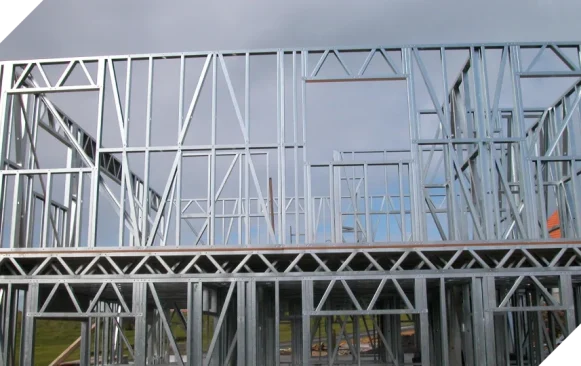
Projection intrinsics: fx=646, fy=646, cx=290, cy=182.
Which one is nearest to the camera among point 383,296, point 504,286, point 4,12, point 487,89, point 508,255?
point 4,12

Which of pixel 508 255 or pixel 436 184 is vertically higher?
pixel 436 184

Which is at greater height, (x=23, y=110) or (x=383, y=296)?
(x=23, y=110)

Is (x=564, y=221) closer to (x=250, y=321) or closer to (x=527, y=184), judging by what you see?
(x=527, y=184)

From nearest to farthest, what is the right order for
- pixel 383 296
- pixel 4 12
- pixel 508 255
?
pixel 4 12 → pixel 508 255 → pixel 383 296

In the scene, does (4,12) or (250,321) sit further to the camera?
(250,321)

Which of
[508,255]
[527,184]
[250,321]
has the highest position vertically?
[527,184]

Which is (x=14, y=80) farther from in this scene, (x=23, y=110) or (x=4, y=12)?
(x=4, y=12)

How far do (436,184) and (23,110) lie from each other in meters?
14.7

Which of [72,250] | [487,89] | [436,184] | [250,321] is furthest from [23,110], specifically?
[436,184]

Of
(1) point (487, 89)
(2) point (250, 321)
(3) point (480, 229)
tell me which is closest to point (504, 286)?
(3) point (480, 229)

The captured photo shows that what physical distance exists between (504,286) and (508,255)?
469cm

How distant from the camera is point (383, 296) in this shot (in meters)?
23.7

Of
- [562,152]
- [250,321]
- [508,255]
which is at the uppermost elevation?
[562,152]

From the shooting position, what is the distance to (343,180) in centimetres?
3100
